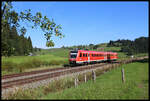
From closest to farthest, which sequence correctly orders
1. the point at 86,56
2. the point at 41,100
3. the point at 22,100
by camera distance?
1. the point at 41,100
2. the point at 22,100
3. the point at 86,56

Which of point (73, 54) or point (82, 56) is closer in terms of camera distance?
point (73, 54)

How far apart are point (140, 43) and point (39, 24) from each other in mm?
94705

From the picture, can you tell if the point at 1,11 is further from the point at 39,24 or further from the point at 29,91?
the point at 29,91

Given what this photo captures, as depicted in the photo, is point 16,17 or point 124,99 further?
point 124,99

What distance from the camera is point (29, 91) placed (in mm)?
11406

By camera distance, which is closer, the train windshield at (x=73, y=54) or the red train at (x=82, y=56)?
the red train at (x=82, y=56)

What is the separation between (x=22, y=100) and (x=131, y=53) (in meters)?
91.0

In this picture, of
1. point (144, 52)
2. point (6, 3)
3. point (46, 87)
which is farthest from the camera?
point (144, 52)

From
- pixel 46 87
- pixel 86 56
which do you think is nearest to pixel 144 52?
pixel 86 56

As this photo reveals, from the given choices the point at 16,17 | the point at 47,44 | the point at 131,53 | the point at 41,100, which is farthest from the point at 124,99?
the point at 131,53

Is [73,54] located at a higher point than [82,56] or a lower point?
higher

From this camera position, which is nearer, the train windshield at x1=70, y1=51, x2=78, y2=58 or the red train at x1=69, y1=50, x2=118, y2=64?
the red train at x1=69, y1=50, x2=118, y2=64

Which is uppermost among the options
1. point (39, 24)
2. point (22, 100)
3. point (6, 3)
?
point (6, 3)

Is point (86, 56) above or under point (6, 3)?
under
